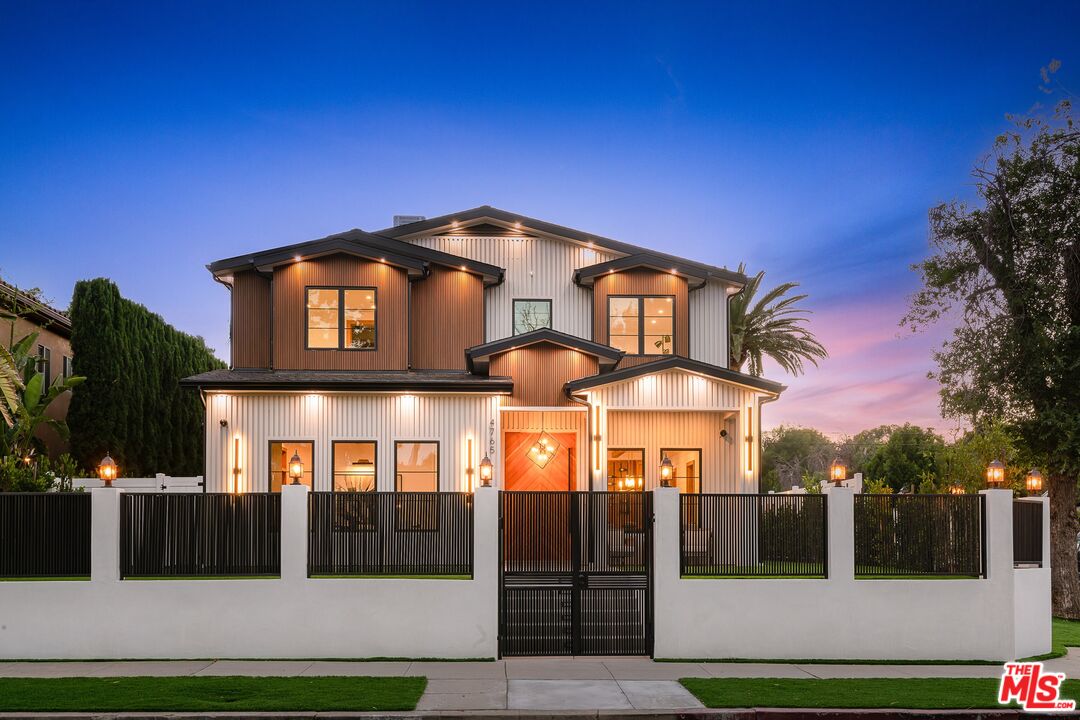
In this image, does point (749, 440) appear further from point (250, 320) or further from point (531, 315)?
point (250, 320)

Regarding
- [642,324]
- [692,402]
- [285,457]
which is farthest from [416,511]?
[642,324]

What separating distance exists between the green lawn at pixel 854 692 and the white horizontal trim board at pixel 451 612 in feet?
5.20

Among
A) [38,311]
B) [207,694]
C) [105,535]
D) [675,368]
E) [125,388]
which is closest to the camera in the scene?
[207,694]

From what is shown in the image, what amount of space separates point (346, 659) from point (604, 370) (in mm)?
10374

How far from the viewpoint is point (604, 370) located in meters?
21.8

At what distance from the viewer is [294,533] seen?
544 inches

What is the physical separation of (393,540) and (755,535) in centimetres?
579

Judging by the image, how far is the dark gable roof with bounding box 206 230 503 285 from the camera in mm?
21797

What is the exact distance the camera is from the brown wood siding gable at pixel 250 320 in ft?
73.3

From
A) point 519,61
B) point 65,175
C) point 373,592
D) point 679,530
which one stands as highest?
point 519,61

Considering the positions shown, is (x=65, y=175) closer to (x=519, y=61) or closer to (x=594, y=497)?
(x=519, y=61)

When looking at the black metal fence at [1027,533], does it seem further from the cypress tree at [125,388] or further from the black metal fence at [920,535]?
the cypress tree at [125,388]

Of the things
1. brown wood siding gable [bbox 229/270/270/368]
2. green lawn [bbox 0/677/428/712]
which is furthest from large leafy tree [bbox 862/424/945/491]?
green lawn [bbox 0/677/428/712]

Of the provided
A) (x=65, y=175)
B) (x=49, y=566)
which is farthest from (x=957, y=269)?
(x=65, y=175)
